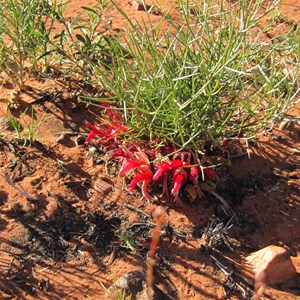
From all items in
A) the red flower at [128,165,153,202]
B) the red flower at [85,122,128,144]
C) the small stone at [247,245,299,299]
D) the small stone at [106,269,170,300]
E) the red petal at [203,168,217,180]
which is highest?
the red flower at [85,122,128,144]

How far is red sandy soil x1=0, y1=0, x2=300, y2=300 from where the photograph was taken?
2.79 meters

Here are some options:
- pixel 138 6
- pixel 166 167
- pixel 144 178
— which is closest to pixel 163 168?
pixel 166 167

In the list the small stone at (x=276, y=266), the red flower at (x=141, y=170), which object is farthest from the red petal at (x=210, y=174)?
the small stone at (x=276, y=266)

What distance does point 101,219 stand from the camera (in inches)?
121

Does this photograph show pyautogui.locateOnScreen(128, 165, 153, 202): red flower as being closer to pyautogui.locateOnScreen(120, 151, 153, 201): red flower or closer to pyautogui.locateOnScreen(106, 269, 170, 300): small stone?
pyautogui.locateOnScreen(120, 151, 153, 201): red flower

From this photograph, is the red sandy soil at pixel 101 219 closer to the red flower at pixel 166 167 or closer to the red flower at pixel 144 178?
the red flower at pixel 144 178

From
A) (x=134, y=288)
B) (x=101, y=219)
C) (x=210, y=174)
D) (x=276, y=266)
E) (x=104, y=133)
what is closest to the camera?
(x=134, y=288)

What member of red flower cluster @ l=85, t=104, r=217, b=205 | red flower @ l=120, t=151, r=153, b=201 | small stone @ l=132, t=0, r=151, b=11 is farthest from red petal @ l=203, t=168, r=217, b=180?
small stone @ l=132, t=0, r=151, b=11

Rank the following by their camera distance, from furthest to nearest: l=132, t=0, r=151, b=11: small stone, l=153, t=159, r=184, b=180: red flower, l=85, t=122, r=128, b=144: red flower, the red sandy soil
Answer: l=132, t=0, r=151, b=11: small stone → l=85, t=122, r=128, b=144: red flower → l=153, t=159, r=184, b=180: red flower → the red sandy soil

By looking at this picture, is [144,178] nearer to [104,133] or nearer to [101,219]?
[101,219]

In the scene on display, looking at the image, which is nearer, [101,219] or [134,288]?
[134,288]

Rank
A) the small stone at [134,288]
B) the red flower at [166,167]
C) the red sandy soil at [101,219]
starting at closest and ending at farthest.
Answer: the small stone at [134,288]
the red sandy soil at [101,219]
the red flower at [166,167]

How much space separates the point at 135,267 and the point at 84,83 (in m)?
1.64

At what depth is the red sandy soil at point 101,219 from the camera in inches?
110
